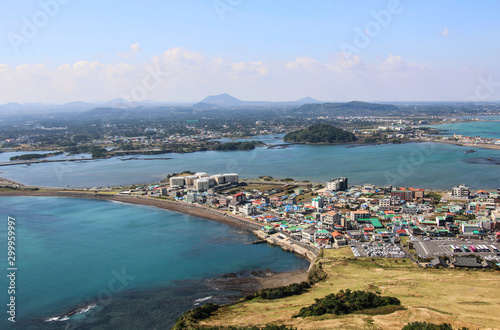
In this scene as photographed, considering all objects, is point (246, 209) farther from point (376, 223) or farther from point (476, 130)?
point (476, 130)

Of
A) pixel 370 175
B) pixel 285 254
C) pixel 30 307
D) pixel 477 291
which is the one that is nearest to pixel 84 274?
pixel 30 307

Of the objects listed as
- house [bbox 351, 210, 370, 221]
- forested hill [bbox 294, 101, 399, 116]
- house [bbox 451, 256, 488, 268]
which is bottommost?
house [bbox 451, 256, 488, 268]

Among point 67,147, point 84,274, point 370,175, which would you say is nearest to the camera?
point 84,274

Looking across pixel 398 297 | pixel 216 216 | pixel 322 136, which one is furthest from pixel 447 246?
pixel 322 136

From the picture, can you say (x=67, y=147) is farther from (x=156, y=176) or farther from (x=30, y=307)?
(x=30, y=307)

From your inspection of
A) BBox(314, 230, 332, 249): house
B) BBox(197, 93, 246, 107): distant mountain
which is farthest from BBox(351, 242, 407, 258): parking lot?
BBox(197, 93, 246, 107): distant mountain

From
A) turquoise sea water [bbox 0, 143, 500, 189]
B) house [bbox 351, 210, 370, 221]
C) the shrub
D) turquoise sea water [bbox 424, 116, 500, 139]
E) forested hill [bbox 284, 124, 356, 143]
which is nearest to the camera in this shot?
the shrub

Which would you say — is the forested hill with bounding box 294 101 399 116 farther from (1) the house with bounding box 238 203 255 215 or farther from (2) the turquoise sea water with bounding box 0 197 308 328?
(2) the turquoise sea water with bounding box 0 197 308 328
